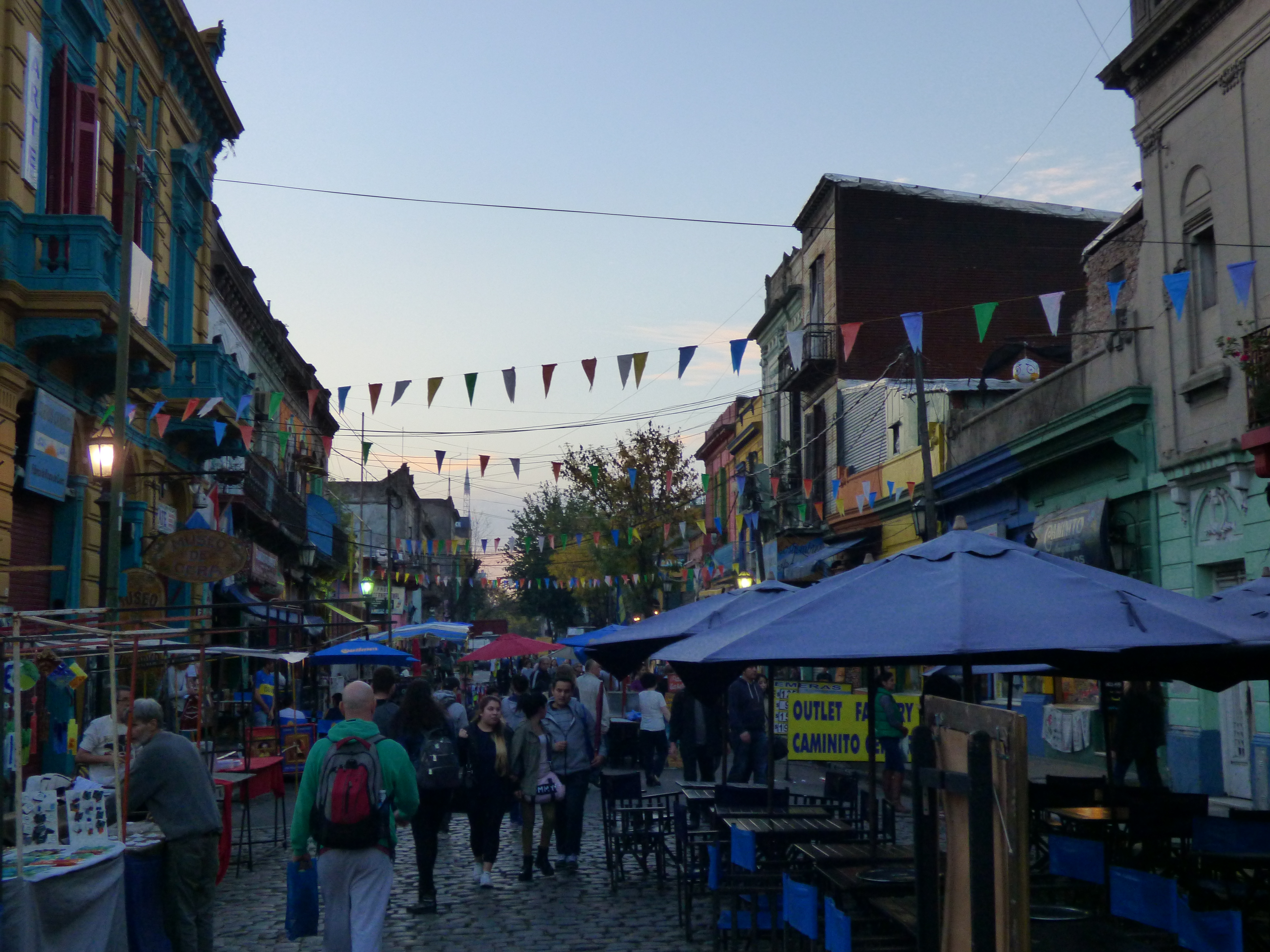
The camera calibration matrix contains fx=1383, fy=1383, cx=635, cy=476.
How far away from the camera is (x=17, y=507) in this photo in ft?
55.2

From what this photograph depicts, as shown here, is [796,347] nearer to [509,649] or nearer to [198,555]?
[509,649]

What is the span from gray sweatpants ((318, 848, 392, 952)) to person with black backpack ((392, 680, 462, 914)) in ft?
7.58

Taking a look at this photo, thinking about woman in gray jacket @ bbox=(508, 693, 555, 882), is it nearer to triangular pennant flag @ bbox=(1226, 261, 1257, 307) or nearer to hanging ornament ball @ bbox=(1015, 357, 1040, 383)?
triangular pennant flag @ bbox=(1226, 261, 1257, 307)

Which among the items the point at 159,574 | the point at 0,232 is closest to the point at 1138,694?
the point at 159,574

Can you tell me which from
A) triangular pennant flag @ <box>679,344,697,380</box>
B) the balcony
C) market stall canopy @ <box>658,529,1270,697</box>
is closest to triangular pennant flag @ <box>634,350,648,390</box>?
triangular pennant flag @ <box>679,344,697,380</box>

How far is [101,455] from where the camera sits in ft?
56.3

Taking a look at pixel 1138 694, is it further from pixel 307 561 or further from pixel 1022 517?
pixel 307 561

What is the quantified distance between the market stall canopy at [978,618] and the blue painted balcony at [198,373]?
52.8 ft

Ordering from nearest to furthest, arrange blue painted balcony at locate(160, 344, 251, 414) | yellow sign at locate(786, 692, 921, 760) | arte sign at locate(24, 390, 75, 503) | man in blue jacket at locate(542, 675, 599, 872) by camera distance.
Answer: man in blue jacket at locate(542, 675, 599, 872)
arte sign at locate(24, 390, 75, 503)
yellow sign at locate(786, 692, 921, 760)
blue painted balcony at locate(160, 344, 251, 414)

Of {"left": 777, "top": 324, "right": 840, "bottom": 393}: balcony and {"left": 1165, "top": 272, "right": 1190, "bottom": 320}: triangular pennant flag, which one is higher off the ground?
{"left": 777, "top": 324, "right": 840, "bottom": 393}: balcony

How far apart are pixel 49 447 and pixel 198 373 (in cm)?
570

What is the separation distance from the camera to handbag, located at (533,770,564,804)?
40.8 feet

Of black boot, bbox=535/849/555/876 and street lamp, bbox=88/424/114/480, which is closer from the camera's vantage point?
black boot, bbox=535/849/555/876

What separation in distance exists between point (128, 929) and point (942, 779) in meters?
5.74
